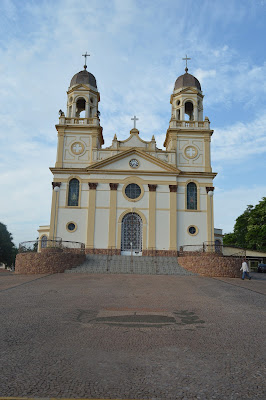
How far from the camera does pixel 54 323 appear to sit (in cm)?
677

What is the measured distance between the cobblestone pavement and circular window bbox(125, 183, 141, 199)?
1893cm

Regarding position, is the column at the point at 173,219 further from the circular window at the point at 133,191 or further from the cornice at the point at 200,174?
the circular window at the point at 133,191

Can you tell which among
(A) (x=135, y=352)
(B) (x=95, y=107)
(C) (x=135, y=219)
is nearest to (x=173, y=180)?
(C) (x=135, y=219)

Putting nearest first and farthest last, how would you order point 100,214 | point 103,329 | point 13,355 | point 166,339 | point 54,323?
point 13,355 < point 166,339 < point 103,329 < point 54,323 < point 100,214

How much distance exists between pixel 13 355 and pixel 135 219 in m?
23.5

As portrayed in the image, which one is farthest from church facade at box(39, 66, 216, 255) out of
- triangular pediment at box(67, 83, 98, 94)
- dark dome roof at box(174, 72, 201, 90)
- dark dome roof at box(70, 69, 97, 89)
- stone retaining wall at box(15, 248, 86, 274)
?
stone retaining wall at box(15, 248, 86, 274)

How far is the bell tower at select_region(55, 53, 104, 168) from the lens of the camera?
2939 cm

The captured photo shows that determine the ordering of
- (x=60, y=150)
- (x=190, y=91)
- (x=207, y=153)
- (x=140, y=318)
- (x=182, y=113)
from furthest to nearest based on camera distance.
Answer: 1. (x=190, y=91)
2. (x=182, y=113)
3. (x=207, y=153)
4. (x=60, y=150)
5. (x=140, y=318)

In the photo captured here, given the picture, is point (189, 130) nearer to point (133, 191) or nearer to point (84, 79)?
point (133, 191)

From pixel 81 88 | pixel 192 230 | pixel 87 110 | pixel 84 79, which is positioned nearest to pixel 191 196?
pixel 192 230

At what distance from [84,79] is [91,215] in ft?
42.6

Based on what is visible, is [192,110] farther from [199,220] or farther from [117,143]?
[199,220]

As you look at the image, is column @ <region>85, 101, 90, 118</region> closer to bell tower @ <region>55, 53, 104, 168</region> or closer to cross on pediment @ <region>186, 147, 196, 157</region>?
bell tower @ <region>55, 53, 104, 168</region>

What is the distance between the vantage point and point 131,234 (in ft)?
91.3
